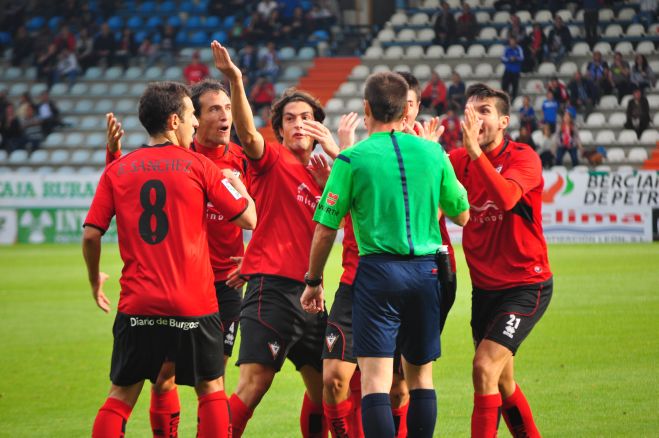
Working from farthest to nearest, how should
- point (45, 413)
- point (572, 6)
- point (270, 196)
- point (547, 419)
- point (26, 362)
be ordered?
point (572, 6)
point (26, 362)
point (45, 413)
point (547, 419)
point (270, 196)

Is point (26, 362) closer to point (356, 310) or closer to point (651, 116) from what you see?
point (356, 310)

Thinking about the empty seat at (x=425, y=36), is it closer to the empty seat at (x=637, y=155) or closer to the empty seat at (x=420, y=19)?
the empty seat at (x=420, y=19)

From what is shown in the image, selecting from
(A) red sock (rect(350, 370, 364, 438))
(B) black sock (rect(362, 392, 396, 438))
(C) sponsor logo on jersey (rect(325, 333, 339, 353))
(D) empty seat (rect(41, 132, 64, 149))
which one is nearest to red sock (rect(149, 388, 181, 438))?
(C) sponsor logo on jersey (rect(325, 333, 339, 353))

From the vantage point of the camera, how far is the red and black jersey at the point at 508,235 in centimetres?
658

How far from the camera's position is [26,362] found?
10.7 m

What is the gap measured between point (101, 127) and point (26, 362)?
75.1ft

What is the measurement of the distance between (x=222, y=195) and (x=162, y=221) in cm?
35

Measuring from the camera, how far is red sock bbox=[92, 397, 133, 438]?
548cm

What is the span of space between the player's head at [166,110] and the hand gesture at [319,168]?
0.93 metres

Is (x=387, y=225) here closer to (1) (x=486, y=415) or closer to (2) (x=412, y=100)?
(1) (x=486, y=415)

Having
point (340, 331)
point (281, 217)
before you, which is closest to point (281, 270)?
point (281, 217)

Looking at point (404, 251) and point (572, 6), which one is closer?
point (404, 251)

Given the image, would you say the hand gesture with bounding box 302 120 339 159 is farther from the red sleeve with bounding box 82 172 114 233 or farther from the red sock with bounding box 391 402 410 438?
the red sock with bounding box 391 402 410 438

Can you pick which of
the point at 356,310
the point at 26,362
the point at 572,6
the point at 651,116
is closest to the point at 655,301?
the point at 26,362
